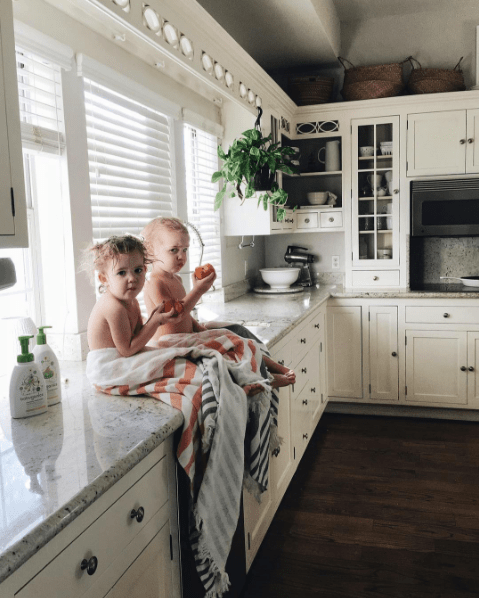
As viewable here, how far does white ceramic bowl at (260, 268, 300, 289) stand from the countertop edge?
274 cm

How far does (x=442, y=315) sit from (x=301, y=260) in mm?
1169

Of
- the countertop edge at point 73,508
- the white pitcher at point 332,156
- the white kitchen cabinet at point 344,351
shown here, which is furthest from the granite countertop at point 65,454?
the white pitcher at point 332,156

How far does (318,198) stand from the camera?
4191 mm

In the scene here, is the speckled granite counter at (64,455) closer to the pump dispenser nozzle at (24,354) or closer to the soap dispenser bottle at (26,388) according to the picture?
the soap dispenser bottle at (26,388)

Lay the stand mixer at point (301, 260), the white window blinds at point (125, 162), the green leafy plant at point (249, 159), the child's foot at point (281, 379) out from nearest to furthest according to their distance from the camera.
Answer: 1. the child's foot at point (281, 379)
2. the white window blinds at point (125, 162)
3. the green leafy plant at point (249, 159)
4. the stand mixer at point (301, 260)

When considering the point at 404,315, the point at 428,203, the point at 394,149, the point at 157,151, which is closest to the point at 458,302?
the point at 404,315

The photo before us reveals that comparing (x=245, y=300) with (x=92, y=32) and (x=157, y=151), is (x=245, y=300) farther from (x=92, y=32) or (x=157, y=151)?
(x=92, y=32)

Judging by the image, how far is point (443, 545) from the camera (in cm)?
235

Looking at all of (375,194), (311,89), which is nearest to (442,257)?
(375,194)

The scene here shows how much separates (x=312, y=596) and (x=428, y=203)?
2.83 meters

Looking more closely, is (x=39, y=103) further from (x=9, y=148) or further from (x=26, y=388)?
(x=26, y=388)

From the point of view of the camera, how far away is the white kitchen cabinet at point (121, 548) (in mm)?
944

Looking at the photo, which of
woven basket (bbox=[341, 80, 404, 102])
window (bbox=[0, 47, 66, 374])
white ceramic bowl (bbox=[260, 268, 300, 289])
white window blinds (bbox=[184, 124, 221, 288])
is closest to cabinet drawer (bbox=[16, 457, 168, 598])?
window (bbox=[0, 47, 66, 374])

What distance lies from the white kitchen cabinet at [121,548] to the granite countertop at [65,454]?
49 millimetres
